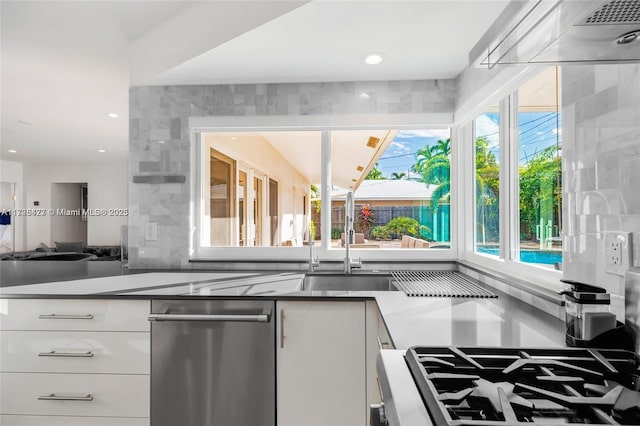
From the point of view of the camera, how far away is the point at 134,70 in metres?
2.49

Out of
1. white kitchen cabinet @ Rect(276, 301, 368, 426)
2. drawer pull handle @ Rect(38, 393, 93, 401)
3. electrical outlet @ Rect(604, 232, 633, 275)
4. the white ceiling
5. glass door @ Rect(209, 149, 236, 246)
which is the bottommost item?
drawer pull handle @ Rect(38, 393, 93, 401)

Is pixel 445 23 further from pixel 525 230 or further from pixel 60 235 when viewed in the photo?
pixel 60 235

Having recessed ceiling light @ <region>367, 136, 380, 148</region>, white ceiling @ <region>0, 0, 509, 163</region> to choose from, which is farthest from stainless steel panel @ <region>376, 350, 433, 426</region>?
recessed ceiling light @ <region>367, 136, 380, 148</region>

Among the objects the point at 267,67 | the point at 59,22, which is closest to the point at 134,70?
the point at 59,22

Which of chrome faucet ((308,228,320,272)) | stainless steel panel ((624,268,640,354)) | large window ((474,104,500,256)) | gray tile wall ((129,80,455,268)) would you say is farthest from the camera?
gray tile wall ((129,80,455,268))

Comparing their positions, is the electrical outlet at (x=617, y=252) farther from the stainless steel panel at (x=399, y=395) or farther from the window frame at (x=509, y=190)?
the stainless steel panel at (x=399, y=395)

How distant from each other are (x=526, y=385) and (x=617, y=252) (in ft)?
2.04

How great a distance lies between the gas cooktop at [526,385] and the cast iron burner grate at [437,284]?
80 cm

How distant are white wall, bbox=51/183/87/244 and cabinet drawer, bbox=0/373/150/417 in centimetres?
694

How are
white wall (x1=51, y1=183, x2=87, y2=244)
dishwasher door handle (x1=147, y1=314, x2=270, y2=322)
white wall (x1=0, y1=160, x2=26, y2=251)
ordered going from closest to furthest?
dishwasher door handle (x1=147, y1=314, x2=270, y2=322), white wall (x1=0, y1=160, x2=26, y2=251), white wall (x1=51, y1=183, x2=87, y2=244)

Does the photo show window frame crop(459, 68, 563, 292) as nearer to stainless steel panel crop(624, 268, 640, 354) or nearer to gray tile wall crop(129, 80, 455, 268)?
stainless steel panel crop(624, 268, 640, 354)

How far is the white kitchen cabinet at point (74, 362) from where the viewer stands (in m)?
1.75

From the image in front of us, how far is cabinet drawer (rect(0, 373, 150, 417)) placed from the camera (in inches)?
68.8

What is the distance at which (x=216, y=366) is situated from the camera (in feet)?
5.66
